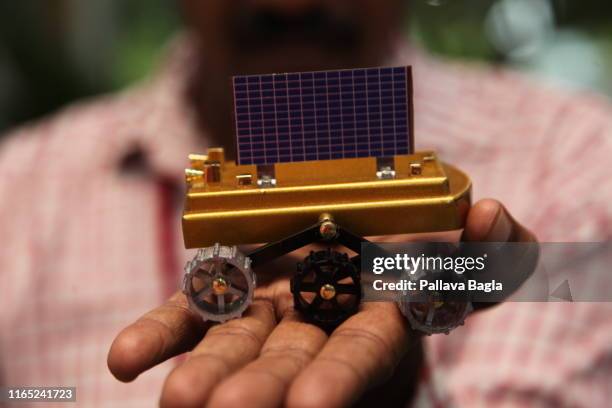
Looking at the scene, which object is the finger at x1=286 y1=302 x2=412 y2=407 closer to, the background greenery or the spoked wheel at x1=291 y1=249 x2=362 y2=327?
the spoked wheel at x1=291 y1=249 x2=362 y2=327

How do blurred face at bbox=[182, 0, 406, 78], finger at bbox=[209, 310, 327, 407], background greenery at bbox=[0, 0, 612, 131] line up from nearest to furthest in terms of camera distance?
1. finger at bbox=[209, 310, 327, 407]
2. blurred face at bbox=[182, 0, 406, 78]
3. background greenery at bbox=[0, 0, 612, 131]

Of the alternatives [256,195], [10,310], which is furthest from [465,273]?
[10,310]

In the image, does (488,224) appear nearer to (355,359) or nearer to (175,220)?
(355,359)

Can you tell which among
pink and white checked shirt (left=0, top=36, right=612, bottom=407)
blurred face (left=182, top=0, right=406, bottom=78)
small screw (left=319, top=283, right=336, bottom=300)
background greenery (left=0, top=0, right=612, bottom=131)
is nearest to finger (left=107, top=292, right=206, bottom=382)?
small screw (left=319, top=283, right=336, bottom=300)

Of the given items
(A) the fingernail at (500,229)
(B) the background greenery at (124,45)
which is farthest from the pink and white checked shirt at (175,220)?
(A) the fingernail at (500,229)

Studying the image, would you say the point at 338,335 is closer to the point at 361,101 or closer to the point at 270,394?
the point at 270,394

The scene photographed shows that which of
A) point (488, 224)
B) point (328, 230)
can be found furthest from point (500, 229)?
point (328, 230)
